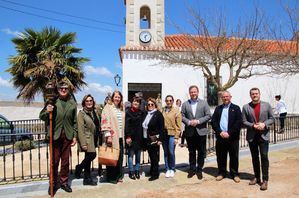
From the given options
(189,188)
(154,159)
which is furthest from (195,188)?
(154,159)

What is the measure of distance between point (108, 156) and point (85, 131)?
0.64 metres

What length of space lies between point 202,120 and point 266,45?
7440 mm

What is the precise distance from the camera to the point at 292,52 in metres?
12.8

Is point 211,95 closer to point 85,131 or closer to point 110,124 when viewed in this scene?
point 110,124

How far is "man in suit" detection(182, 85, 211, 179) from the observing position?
6.84 m

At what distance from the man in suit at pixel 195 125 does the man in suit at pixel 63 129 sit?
232 cm

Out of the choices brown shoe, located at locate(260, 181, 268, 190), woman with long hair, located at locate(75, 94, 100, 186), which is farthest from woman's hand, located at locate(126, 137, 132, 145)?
brown shoe, located at locate(260, 181, 268, 190)

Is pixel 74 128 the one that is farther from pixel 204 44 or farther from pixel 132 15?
pixel 132 15

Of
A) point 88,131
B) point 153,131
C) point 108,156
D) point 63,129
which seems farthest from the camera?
point 153,131

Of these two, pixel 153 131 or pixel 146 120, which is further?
pixel 146 120

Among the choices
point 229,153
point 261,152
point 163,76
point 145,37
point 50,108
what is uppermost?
point 145,37

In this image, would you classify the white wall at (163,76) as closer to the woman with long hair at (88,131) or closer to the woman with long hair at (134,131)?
the woman with long hair at (134,131)

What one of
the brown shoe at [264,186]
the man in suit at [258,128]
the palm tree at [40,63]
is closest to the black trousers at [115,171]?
the man in suit at [258,128]

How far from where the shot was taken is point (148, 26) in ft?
59.4
